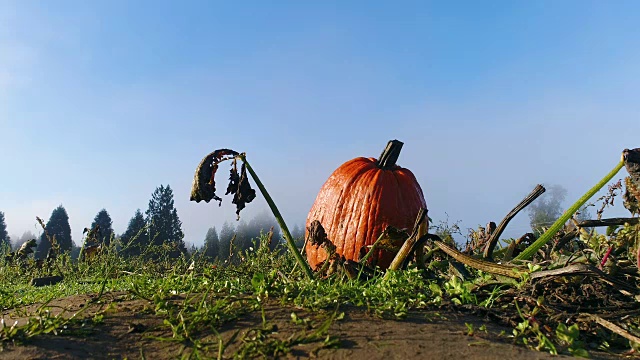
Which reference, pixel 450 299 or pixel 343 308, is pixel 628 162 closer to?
pixel 450 299

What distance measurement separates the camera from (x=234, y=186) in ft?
12.5

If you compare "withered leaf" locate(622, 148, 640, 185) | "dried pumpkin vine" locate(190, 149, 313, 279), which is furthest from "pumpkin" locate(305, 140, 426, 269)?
"withered leaf" locate(622, 148, 640, 185)

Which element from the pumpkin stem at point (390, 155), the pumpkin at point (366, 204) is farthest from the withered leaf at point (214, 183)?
the pumpkin stem at point (390, 155)

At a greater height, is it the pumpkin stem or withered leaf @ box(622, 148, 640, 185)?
the pumpkin stem

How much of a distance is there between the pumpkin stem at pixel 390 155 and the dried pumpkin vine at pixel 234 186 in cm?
227

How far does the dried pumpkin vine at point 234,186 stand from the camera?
3611mm

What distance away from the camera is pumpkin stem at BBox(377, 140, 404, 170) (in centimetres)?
578

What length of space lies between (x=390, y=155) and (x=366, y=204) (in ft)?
2.70

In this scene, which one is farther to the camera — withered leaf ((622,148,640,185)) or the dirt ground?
withered leaf ((622,148,640,185))

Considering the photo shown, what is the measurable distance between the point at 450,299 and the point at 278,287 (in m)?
0.98

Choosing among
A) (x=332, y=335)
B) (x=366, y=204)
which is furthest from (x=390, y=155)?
(x=332, y=335)

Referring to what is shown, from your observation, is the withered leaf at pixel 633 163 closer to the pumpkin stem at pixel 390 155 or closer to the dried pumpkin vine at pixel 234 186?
the dried pumpkin vine at pixel 234 186

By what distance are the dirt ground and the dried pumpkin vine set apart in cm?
97

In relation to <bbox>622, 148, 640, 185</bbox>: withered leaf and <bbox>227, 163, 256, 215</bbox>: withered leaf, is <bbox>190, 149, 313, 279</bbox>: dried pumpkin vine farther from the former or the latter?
<bbox>622, 148, 640, 185</bbox>: withered leaf
